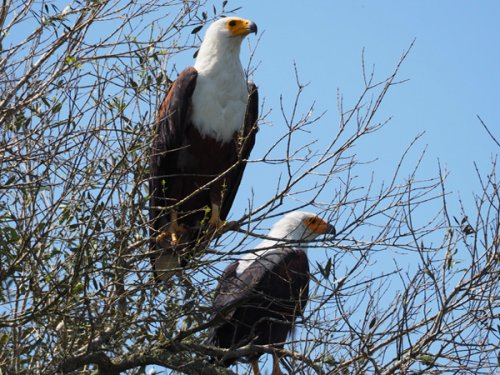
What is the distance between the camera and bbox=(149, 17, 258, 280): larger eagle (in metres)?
→ 6.97

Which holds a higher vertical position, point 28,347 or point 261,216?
point 261,216

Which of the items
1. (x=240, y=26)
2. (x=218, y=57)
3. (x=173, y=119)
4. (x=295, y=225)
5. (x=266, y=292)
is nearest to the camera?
(x=173, y=119)

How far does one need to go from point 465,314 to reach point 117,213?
183cm

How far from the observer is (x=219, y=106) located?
22.9 feet

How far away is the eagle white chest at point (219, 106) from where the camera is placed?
6.98m

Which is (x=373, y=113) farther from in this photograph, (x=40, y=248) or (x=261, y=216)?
(x=40, y=248)

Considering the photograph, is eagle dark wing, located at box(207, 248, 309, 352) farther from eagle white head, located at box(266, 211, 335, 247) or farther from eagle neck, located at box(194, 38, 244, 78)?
eagle neck, located at box(194, 38, 244, 78)

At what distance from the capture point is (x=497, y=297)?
16.6 feet

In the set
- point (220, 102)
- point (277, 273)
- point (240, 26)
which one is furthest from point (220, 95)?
point (277, 273)

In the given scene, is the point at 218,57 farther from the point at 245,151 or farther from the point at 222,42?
the point at 245,151

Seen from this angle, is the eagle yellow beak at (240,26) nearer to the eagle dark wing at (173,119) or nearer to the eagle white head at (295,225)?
the eagle dark wing at (173,119)

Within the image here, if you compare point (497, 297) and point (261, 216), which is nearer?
→ point (497, 297)

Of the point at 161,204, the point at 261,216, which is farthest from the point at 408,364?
the point at 161,204

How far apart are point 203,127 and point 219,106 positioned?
168mm
